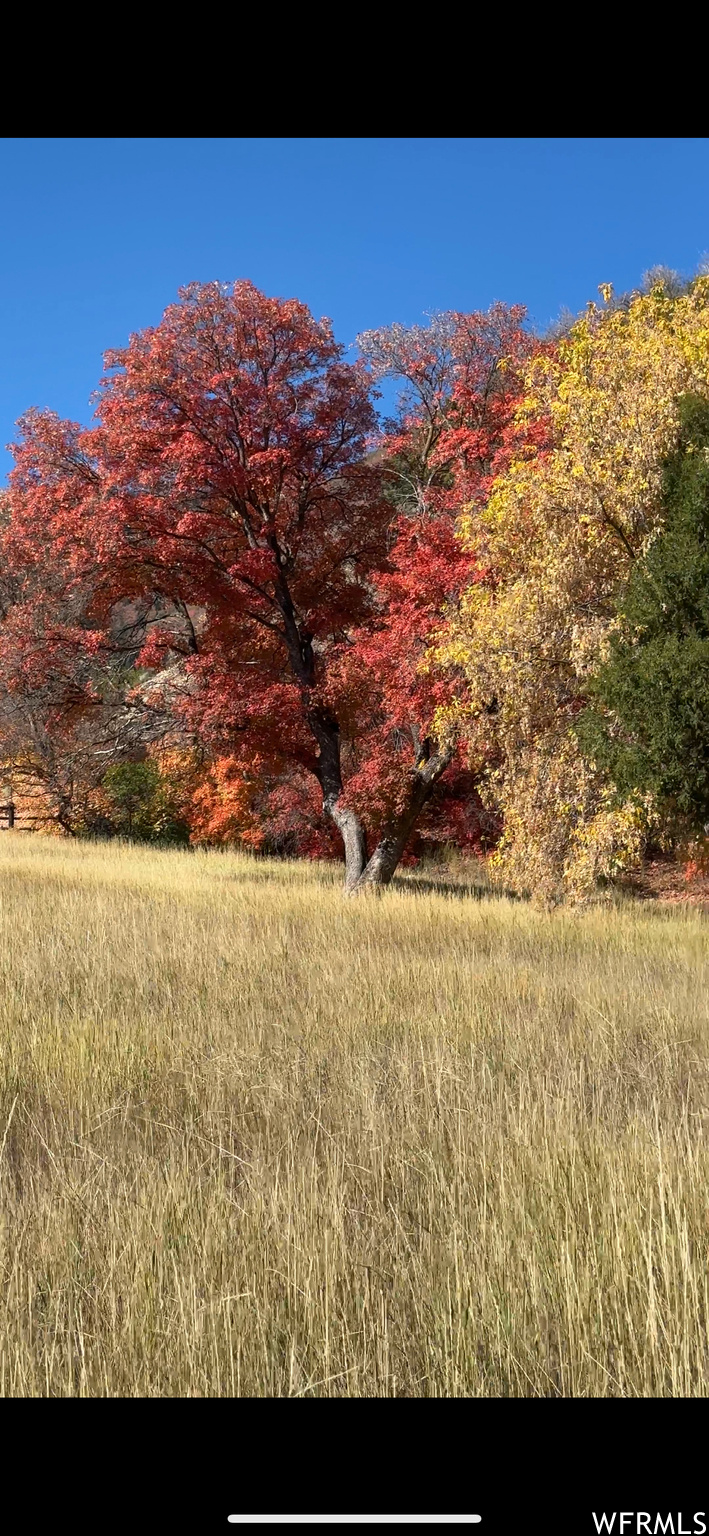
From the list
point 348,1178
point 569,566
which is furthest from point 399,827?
point 348,1178

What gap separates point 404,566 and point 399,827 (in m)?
4.83

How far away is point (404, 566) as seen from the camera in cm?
1709

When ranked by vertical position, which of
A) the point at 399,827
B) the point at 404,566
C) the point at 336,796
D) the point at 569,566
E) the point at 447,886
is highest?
the point at 404,566

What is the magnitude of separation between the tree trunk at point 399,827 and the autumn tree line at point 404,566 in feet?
0.22

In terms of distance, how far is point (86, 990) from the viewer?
8047 mm

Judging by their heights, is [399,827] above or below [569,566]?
below

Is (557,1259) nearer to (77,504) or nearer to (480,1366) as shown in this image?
(480,1366)

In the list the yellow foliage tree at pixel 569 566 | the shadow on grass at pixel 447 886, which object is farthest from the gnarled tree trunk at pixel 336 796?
the yellow foliage tree at pixel 569 566

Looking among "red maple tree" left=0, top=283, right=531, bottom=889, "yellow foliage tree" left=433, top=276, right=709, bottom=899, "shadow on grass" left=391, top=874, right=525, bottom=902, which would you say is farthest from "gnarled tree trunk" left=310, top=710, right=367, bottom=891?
"yellow foliage tree" left=433, top=276, right=709, bottom=899

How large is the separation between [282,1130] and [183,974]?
386 cm

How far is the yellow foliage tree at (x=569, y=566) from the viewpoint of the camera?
1277 cm

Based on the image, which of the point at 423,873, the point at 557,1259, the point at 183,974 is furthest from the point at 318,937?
the point at 423,873

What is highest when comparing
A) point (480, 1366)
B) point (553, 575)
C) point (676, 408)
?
point (676, 408)

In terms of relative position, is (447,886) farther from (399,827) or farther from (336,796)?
(336,796)
